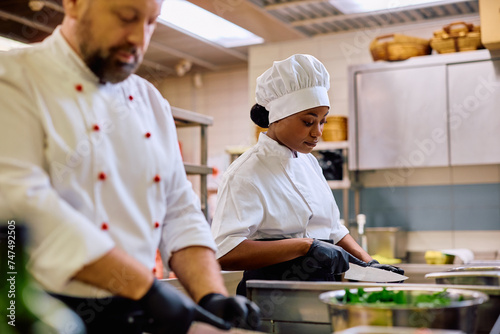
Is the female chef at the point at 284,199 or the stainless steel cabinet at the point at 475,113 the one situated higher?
the stainless steel cabinet at the point at 475,113

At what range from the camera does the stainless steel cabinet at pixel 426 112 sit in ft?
13.7

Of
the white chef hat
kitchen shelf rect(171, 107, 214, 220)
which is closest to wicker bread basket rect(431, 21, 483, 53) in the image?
kitchen shelf rect(171, 107, 214, 220)

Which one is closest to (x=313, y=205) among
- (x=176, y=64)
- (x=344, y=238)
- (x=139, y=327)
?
(x=344, y=238)

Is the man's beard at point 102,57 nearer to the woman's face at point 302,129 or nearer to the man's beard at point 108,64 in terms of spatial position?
the man's beard at point 108,64

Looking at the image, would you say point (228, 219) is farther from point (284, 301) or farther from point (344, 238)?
point (344, 238)

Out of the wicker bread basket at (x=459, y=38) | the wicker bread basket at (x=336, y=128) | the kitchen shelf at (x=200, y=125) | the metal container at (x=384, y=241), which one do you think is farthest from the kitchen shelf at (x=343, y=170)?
the kitchen shelf at (x=200, y=125)

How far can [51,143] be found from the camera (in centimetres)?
110

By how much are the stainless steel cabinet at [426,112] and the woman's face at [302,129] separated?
2.42m

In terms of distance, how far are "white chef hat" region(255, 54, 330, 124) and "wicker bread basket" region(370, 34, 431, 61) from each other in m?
2.36

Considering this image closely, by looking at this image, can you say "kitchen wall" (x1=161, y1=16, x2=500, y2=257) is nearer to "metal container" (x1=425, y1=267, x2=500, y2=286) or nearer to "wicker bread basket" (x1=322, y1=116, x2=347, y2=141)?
"wicker bread basket" (x1=322, y1=116, x2=347, y2=141)

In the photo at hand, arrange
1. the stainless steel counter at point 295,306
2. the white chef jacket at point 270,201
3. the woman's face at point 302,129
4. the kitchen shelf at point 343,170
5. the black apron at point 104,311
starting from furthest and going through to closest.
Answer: the kitchen shelf at point 343,170 → the woman's face at point 302,129 → the white chef jacket at point 270,201 → the stainless steel counter at point 295,306 → the black apron at point 104,311

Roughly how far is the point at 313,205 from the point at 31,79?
46.4 inches

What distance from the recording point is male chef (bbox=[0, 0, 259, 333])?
3.35ft

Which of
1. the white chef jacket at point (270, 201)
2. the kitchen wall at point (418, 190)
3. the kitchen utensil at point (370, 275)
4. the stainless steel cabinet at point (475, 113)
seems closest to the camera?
the kitchen utensil at point (370, 275)
